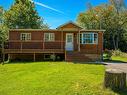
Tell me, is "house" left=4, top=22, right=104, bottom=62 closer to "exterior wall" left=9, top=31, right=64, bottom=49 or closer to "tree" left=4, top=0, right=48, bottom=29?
"exterior wall" left=9, top=31, right=64, bottom=49

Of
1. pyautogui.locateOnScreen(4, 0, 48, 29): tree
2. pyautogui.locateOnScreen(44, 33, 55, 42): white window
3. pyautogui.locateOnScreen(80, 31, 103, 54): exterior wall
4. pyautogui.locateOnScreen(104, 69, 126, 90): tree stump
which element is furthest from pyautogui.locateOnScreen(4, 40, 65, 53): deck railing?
pyautogui.locateOnScreen(104, 69, 126, 90): tree stump

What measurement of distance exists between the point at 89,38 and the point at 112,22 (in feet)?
84.7

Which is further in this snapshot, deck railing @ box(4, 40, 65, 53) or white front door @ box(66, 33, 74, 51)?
white front door @ box(66, 33, 74, 51)

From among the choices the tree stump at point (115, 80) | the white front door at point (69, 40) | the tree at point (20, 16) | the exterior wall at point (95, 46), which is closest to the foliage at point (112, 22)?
the tree at point (20, 16)

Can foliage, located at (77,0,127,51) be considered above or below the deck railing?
above

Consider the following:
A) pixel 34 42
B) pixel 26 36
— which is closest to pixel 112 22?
Answer: pixel 34 42

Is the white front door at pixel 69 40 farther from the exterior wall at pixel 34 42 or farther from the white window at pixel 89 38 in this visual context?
the white window at pixel 89 38

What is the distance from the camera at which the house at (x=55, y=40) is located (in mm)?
30797

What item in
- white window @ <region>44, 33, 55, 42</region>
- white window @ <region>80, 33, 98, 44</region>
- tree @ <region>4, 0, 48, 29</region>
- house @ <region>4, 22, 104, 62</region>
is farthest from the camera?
tree @ <region>4, 0, 48, 29</region>

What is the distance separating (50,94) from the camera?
37.9 ft

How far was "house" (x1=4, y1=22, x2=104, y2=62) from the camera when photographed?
3080cm

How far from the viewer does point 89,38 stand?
3102cm

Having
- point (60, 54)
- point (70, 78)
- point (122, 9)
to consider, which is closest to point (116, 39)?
point (122, 9)

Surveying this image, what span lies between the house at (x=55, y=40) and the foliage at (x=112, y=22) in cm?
2394
